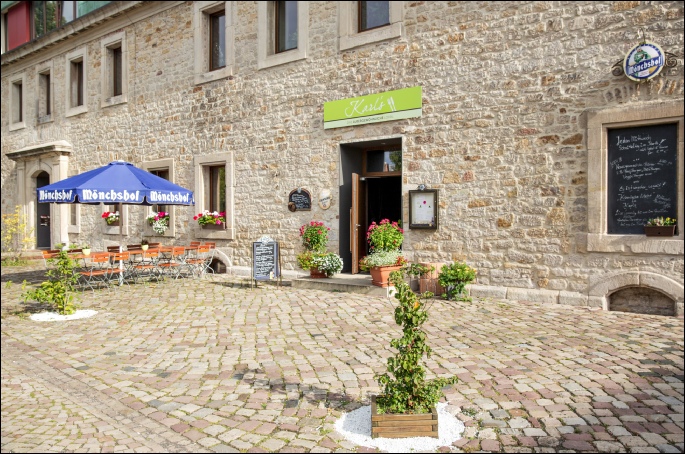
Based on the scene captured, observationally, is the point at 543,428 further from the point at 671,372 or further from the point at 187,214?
the point at 187,214

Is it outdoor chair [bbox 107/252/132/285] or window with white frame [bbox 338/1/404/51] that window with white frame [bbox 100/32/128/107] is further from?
window with white frame [bbox 338/1/404/51]

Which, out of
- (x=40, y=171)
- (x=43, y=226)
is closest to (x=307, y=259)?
(x=43, y=226)

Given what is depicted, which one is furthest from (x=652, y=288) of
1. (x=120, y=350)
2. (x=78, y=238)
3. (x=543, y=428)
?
(x=78, y=238)

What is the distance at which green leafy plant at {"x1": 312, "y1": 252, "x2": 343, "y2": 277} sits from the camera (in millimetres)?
9070

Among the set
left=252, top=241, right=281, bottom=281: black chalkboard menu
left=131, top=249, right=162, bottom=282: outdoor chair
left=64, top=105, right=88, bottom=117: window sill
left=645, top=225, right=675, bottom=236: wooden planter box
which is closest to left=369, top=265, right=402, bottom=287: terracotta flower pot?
left=252, top=241, right=281, bottom=281: black chalkboard menu

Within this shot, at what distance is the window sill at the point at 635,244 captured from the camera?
6.25 m

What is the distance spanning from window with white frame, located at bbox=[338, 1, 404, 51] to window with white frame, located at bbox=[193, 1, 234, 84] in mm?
3828

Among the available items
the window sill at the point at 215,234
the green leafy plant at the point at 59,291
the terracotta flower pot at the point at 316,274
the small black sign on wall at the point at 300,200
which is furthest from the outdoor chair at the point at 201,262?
the green leafy plant at the point at 59,291

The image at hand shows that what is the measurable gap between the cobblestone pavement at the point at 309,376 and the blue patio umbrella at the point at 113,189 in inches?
83.3

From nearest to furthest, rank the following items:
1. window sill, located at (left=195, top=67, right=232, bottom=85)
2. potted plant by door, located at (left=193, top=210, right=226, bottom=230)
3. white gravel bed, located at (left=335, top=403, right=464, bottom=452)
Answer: white gravel bed, located at (left=335, top=403, right=464, bottom=452) → window sill, located at (left=195, top=67, right=232, bottom=85) → potted plant by door, located at (left=193, top=210, right=226, bottom=230)

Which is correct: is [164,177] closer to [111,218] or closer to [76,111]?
[111,218]

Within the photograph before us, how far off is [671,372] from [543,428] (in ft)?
6.00

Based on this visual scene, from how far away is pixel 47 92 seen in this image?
1752 centimetres

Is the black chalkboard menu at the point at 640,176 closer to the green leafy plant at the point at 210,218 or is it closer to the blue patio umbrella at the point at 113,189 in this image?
the blue patio umbrella at the point at 113,189
